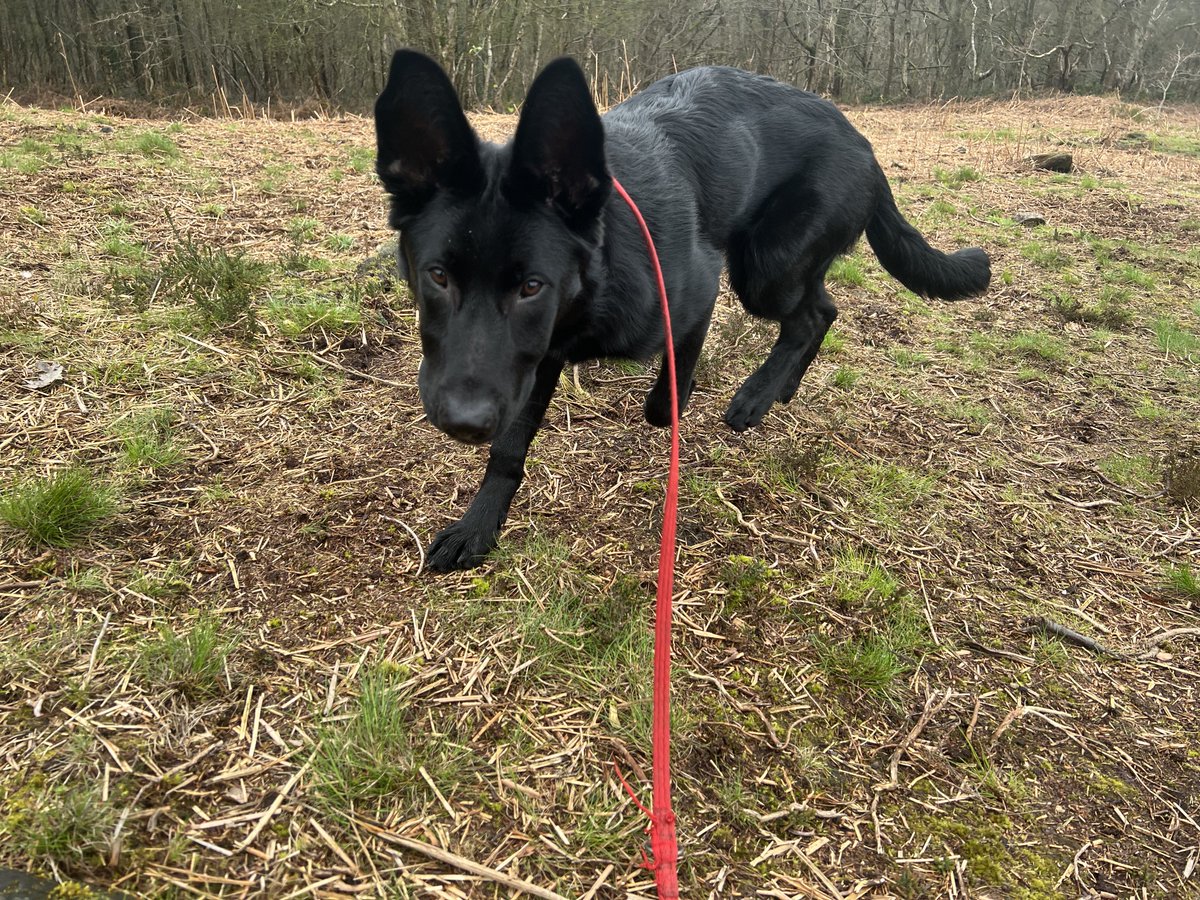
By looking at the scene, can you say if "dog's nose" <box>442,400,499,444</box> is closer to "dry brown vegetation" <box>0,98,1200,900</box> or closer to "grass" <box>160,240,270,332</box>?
"dry brown vegetation" <box>0,98,1200,900</box>

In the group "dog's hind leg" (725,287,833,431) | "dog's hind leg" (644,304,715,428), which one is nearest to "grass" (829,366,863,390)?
"dog's hind leg" (725,287,833,431)

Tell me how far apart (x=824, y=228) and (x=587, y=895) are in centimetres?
301

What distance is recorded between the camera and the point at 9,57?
1411cm

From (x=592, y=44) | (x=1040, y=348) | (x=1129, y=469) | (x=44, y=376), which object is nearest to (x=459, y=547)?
(x=44, y=376)

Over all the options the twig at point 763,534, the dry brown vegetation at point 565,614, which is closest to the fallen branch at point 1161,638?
the dry brown vegetation at point 565,614

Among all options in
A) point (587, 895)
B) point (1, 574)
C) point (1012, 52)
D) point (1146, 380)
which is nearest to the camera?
point (587, 895)

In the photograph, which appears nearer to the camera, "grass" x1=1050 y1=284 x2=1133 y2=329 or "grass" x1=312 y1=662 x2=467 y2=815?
"grass" x1=312 y1=662 x2=467 y2=815

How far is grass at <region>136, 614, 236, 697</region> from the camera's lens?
1927 mm

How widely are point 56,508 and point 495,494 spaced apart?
4.56 ft

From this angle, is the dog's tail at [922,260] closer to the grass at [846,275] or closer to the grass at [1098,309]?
the grass at [846,275]

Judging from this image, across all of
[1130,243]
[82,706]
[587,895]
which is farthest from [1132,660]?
[1130,243]

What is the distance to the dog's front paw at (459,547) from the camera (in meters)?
2.50

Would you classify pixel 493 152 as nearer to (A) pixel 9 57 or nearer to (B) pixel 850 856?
(B) pixel 850 856

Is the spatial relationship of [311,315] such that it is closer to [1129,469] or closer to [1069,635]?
[1069,635]
